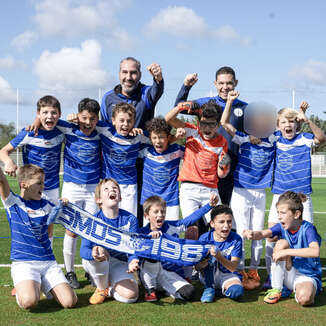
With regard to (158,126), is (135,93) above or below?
above

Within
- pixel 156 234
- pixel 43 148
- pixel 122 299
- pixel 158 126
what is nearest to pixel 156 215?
pixel 156 234

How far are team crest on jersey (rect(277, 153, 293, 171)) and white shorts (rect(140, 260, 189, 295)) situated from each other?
1.86 m

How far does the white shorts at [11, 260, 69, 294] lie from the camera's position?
414cm

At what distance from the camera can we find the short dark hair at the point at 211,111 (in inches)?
200

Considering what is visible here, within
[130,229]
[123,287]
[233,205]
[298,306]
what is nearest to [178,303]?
[123,287]

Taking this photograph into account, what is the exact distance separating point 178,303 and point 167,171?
1616mm

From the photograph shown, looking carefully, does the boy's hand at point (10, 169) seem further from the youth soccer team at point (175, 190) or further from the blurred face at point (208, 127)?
the blurred face at point (208, 127)

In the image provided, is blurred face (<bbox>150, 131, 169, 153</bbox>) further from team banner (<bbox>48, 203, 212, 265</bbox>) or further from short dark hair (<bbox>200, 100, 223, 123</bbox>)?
team banner (<bbox>48, 203, 212, 265</bbox>)

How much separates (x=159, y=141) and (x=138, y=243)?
136 centimetres

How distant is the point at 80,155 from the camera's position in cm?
516

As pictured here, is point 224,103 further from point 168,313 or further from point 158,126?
point 168,313

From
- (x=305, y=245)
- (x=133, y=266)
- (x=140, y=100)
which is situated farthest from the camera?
(x=140, y=100)

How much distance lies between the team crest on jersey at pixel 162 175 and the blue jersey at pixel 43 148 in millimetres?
1225

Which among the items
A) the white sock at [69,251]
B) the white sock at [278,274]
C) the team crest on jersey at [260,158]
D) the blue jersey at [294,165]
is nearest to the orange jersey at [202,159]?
the team crest on jersey at [260,158]
